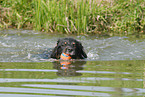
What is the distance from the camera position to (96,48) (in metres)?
10.1

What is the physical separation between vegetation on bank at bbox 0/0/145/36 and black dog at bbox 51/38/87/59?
3690 mm

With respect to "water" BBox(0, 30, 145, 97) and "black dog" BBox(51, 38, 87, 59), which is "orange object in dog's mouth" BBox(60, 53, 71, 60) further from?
"water" BBox(0, 30, 145, 97)

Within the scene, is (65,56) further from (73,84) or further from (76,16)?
(76,16)

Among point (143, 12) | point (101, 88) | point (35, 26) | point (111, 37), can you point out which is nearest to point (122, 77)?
point (101, 88)

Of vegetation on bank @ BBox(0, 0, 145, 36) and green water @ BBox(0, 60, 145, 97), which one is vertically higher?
vegetation on bank @ BBox(0, 0, 145, 36)

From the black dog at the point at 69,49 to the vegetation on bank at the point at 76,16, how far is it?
3.69 metres

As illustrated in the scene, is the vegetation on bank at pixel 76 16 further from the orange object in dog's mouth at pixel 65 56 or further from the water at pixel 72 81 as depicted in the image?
the orange object in dog's mouth at pixel 65 56

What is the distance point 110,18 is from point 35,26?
10.4 ft

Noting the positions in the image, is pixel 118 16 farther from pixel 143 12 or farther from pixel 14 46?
pixel 14 46

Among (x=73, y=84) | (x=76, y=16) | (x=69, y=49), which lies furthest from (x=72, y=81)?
(x=76, y=16)

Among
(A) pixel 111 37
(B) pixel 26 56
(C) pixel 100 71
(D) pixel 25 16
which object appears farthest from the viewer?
(D) pixel 25 16

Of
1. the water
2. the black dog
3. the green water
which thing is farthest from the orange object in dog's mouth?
the green water

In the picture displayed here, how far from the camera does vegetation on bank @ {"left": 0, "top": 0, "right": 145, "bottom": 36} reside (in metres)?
11.8

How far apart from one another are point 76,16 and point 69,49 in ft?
15.4
